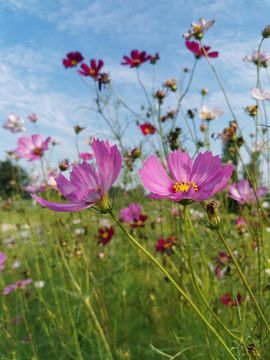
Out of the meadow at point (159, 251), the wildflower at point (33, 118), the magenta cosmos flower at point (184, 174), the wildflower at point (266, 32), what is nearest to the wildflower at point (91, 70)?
the meadow at point (159, 251)

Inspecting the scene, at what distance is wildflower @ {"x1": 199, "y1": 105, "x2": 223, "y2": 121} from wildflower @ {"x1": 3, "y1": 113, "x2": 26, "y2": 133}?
983 millimetres

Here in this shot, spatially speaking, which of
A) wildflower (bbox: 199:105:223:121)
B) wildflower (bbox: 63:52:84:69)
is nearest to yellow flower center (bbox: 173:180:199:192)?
wildflower (bbox: 199:105:223:121)

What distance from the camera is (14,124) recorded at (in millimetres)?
1833

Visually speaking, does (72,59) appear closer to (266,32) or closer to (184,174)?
(266,32)

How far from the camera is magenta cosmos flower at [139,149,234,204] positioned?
421 mm

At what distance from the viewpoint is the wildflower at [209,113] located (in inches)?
57.8

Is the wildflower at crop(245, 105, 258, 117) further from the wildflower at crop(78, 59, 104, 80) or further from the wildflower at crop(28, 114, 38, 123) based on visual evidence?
the wildflower at crop(28, 114, 38, 123)

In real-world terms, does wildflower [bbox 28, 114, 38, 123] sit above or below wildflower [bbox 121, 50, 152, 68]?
below

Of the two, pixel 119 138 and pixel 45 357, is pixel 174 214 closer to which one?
pixel 119 138

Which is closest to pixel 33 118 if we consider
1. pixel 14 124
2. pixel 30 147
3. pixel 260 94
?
pixel 14 124

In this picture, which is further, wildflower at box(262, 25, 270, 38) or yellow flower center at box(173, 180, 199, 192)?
wildflower at box(262, 25, 270, 38)

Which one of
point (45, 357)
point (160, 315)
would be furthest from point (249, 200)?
point (45, 357)

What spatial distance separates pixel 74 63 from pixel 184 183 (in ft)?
4.75

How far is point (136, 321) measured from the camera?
1403 millimetres
